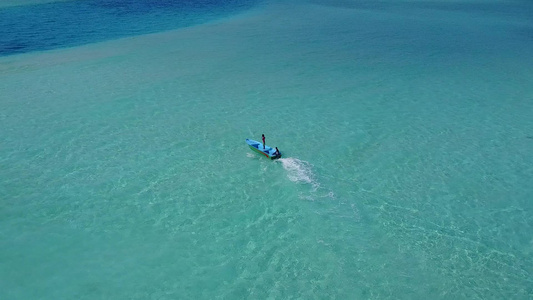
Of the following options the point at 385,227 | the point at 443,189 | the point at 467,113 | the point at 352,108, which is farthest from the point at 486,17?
the point at 385,227

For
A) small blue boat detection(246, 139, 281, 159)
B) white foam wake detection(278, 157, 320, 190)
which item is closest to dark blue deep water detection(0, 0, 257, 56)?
small blue boat detection(246, 139, 281, 159)

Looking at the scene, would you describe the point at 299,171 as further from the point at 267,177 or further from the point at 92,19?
the point at 92,19

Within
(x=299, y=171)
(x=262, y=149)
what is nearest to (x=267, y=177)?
(x=299, y=171)

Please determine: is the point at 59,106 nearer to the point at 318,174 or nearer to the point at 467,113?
the point at 318,174

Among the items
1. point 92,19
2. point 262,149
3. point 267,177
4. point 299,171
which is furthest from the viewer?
point 92,19

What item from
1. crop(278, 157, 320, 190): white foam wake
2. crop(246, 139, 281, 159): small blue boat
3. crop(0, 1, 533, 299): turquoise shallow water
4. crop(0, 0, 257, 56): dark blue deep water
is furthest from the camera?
crop(0, 0, 257, 56): dark blue deep water

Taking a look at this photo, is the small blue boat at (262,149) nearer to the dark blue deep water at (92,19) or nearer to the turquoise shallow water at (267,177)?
the turquoise shallow water at (267,177)

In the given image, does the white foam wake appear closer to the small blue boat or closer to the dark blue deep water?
the small blue boat
